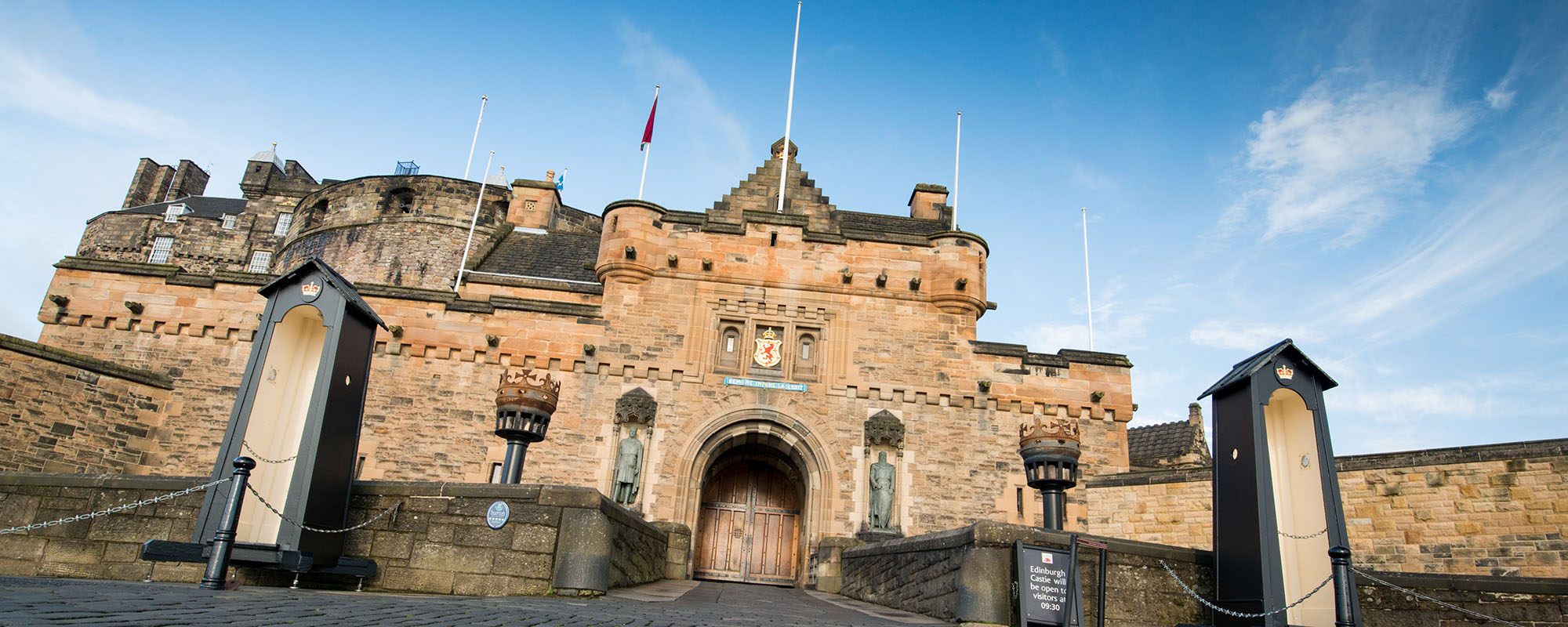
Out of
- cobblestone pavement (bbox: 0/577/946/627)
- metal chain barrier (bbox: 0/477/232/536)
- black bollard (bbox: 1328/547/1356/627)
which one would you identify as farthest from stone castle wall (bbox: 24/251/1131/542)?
black bollard (bbox: 1328/547/1356/627)

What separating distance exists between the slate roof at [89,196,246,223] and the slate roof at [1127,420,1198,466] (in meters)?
45.2

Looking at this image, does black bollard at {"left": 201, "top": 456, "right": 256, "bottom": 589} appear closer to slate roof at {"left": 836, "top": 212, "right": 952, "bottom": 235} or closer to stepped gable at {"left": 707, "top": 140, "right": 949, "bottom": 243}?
→ stepped gable at {"left": 707, "top": 140, "right": 949, "bottom": 243}

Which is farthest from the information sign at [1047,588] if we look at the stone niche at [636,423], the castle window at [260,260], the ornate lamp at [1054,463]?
the castle window at [260,260]

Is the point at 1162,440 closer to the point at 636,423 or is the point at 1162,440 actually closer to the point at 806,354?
the point at 806,354

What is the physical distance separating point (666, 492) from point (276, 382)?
838cm

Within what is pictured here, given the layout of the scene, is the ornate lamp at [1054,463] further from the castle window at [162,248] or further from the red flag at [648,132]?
the castle window at [162,248]

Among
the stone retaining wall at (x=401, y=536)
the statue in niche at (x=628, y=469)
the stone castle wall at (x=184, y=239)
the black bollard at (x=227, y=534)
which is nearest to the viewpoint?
the black bollard at (x=227, y=534)

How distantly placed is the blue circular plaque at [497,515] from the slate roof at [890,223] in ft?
50.0

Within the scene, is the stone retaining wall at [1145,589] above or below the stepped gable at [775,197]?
below

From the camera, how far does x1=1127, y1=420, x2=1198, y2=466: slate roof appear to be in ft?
87.7

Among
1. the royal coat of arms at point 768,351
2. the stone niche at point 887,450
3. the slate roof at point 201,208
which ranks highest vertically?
the slate roof at point 201,208

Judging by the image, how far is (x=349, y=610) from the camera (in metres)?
5.99

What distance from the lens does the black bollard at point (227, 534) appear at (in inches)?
299

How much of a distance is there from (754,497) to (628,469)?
3291 millimetres
